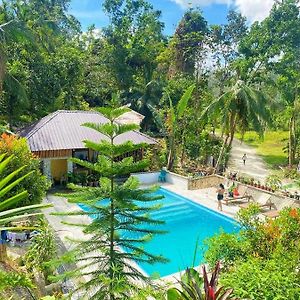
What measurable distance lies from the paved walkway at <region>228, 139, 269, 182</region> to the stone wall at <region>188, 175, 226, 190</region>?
3659 millimetres

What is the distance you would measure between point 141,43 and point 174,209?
Answer: 22159 millimetres

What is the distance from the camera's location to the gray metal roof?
18.9 meters

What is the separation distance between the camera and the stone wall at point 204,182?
65.3 feet

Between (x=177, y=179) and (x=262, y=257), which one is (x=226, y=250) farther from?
(x=177, y=179)

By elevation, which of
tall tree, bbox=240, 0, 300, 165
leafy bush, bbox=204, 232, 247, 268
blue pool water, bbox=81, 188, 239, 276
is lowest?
blue pool water, bbox=81, 188, 239, 276

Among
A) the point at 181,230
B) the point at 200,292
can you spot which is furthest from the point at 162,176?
the point at 200,292

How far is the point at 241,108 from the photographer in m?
20.1

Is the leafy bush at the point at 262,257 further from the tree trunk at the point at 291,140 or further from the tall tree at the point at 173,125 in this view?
the tree trunk at the point at 291,140

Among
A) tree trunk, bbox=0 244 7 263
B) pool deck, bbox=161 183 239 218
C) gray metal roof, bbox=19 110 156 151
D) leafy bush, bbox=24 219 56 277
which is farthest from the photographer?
gray metal roof, bbox=19 110 156 151

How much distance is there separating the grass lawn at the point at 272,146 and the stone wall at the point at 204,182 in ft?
30.1

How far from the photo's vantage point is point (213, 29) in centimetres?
3644

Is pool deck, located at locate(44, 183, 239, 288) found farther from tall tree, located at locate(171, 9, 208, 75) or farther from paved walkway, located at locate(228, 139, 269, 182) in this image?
tall tree, located at locate(171, 9, 208, 75)

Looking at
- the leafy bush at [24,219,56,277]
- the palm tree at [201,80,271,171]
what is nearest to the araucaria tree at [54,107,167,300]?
the leafy bush at [24,219,56,277]

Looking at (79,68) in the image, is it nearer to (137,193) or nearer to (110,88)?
(110,88)
